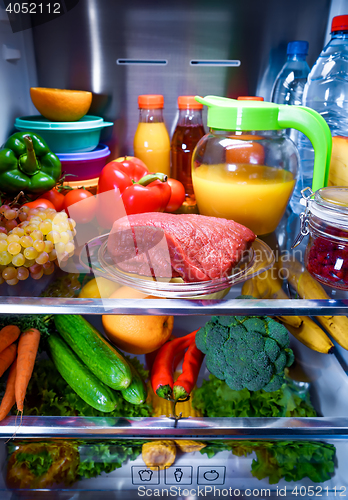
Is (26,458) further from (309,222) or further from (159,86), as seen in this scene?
(159,86)

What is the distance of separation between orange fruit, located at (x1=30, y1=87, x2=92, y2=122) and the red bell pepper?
0.21m

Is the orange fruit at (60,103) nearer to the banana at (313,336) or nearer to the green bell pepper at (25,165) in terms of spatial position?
the green bell pepper at (25,165)

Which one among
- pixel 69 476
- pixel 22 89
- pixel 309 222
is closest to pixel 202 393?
pixel 69 476

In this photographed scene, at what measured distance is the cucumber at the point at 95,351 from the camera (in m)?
0.77

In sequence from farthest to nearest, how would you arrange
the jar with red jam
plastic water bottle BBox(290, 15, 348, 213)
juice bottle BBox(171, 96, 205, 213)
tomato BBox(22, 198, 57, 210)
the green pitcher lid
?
juice bottle BBox(171, 96, 205, 213), plastic water bottle BBox(290, 15, 348, 213), tomato BBox(22, 198, 57, 210), the green pitcher lid, the jar with red jam

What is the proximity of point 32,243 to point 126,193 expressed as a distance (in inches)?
12.3

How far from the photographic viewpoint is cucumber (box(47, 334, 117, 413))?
30.1 inches

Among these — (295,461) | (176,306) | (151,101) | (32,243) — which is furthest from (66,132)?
(295,461)

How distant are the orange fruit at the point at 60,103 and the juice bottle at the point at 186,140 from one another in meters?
0.29

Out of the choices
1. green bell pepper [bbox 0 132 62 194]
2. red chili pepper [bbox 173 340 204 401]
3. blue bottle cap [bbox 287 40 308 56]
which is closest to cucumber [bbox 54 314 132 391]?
red chili pepper [bbox 173 340 204 401]

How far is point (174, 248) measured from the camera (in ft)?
2.18

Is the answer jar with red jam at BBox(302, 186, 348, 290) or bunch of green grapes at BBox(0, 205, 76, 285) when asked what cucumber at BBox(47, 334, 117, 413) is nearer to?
bunch of green grapes at BBox(0, 205, 76, 285)

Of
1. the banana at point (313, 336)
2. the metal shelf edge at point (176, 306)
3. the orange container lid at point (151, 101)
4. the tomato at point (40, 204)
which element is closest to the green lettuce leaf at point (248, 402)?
the banana at point (313, 336)

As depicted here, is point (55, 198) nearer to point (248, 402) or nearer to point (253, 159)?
point (253, 159)
